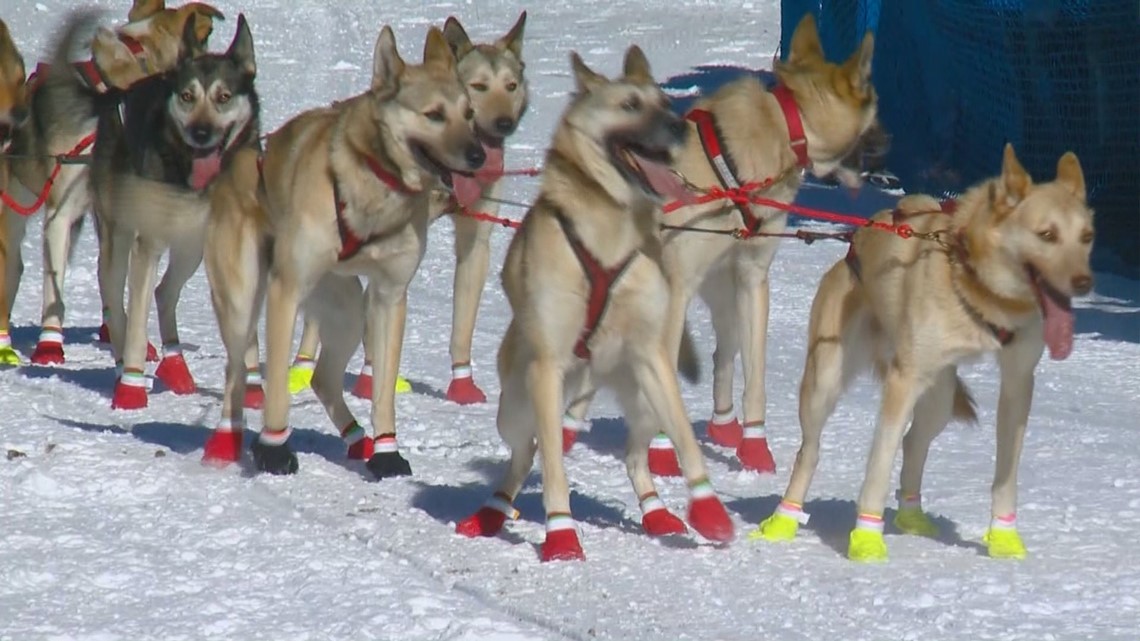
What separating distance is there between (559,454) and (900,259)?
3.94 ft

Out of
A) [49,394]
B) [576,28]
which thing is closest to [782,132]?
[49,394]

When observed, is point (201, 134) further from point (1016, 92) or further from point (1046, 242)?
point (1016, 92)

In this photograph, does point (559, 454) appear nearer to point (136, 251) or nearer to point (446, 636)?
point (446, 636)

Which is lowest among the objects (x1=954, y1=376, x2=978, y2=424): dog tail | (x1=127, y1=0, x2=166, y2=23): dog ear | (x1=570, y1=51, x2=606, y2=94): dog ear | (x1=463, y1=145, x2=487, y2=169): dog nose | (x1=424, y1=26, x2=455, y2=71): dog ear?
(x1=954, y1=376, x2=978, y2=424): dog tail

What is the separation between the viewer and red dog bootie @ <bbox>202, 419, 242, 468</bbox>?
6.56 m

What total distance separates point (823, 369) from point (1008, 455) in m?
0.66

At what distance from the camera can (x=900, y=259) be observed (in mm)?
5520

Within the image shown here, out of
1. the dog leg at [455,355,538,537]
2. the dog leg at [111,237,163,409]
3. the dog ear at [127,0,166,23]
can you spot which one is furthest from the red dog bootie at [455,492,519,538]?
the dog ear at [127,0,166,23]

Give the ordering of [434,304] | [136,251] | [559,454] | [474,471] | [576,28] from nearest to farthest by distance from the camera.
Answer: [559,454]
[474,471]
[136,251]
[434,304]
[576,28]

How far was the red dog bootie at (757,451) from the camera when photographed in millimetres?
6898

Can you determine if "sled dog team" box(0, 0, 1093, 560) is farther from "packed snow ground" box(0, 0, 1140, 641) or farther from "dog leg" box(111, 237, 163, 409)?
"packed snow ground" box(0, 0, 1140, 641)

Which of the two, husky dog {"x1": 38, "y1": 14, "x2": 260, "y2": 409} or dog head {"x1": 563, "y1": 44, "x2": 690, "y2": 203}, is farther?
husky dog {"x1": 38, "y1": 14, "x2": 260, "y2": 409}

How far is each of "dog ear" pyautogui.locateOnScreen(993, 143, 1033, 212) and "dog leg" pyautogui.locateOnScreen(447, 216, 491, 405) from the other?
124 inches

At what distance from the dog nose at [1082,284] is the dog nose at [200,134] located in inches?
132
